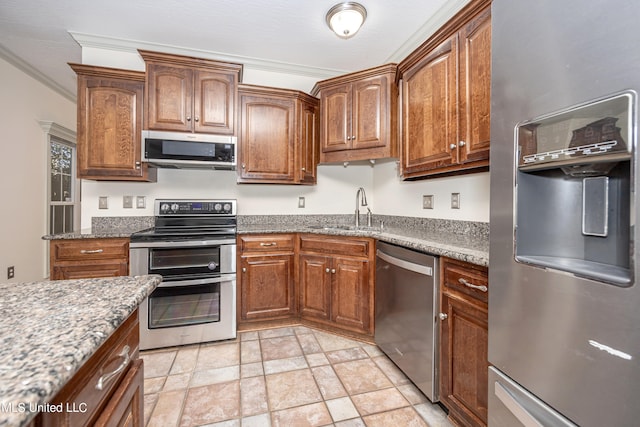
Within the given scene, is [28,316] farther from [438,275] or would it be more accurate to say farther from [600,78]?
[438,275]

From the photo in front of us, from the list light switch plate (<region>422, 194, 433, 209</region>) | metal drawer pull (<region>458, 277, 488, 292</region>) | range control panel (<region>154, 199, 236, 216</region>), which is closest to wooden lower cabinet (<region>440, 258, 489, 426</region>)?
metal drawer pull (<region>458, 277, 488, 292</region>)

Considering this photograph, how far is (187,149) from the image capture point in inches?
96.0

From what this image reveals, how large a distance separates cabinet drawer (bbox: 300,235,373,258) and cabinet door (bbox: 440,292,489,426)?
840 millimetres

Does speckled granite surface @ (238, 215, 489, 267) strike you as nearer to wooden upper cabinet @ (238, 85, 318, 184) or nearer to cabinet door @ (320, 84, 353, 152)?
wooden upper cabinet @ (238, 85, 318, 184)

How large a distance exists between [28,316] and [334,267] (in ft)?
6.40

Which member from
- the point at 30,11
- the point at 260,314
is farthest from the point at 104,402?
the point at 30,11


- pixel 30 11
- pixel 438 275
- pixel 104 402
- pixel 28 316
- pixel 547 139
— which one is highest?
pixel 30 11

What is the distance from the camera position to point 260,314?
8.18 ft

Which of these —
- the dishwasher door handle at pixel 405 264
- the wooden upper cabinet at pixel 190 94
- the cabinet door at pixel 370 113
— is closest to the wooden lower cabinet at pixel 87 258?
the wooden upper cabinet at pixel 190 94

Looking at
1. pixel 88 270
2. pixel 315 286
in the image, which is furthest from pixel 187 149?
pixel 315 286

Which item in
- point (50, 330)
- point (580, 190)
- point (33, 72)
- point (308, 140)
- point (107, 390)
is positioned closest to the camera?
point (50, 330)

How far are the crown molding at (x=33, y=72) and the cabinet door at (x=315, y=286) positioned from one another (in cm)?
363

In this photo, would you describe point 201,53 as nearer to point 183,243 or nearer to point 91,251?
point 183,243

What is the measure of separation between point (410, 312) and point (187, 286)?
169 cm
